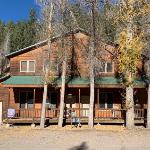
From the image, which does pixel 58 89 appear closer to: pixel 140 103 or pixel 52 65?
pixel 52 65

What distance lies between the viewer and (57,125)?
33375 millimetres

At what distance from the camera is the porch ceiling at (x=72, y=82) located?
113 feet

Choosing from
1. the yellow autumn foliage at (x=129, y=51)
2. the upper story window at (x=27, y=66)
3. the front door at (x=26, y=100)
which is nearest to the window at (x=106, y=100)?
the front door at (x=26, y=100)

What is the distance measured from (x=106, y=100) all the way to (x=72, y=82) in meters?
4.03

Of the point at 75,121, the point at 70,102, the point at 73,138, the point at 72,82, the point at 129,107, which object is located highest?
the point at 72,82

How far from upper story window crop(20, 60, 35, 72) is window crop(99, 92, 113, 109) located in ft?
20.9

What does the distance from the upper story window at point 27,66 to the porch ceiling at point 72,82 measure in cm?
127

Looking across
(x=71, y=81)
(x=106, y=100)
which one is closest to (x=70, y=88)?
(x=71, y=81)

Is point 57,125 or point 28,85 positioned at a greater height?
point 28,85

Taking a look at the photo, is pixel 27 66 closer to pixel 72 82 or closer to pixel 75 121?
pixel 72 82

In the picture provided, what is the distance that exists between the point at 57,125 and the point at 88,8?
9.12m

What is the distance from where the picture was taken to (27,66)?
123ft

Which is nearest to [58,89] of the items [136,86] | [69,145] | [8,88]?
[8,88]

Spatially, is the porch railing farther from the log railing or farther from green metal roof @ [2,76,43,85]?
green metal roof @ [2,76,43,85]
